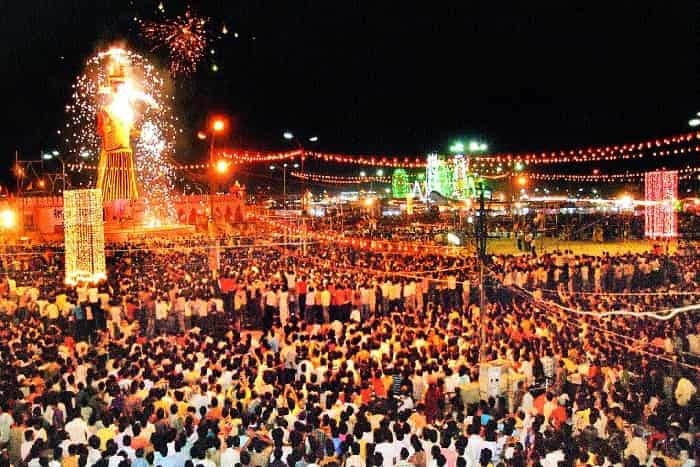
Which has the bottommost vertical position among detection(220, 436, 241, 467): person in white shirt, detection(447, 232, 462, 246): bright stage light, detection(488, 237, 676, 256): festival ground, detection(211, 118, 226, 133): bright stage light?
detection(220, 436, 241, 467): person in white shirt

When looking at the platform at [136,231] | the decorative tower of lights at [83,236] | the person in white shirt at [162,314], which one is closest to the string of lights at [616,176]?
the platform at [136,231]

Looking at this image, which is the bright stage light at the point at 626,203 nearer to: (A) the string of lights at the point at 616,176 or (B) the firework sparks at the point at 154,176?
(A) the string of lights at the point at 616,176

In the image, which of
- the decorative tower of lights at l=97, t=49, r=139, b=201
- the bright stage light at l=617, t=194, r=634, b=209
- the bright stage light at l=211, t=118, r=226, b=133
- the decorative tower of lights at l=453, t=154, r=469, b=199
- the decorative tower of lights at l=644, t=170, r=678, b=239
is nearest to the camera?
the bright stage light at l=211, t=118, r=226, b=133

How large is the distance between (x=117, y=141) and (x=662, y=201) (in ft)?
80.1

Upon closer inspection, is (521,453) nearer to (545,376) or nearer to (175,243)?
(545,376)

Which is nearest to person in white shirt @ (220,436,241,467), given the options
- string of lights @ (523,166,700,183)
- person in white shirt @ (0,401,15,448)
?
person in white shirt @ (0,401,15,448)

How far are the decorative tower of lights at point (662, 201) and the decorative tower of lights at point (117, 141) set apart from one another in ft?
76.6

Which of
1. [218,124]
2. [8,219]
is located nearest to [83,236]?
[218,124]

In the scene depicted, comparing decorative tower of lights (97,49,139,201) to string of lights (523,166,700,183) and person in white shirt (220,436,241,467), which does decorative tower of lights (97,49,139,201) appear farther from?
string of lights (523,166,700,183)

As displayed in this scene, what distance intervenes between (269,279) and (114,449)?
1188 cm

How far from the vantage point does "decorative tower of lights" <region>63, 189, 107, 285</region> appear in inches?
767

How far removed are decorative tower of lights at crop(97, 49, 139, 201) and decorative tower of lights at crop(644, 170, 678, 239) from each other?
76.6 feet

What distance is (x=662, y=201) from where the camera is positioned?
28.8 metres

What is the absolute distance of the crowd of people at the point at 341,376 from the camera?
763 cm
